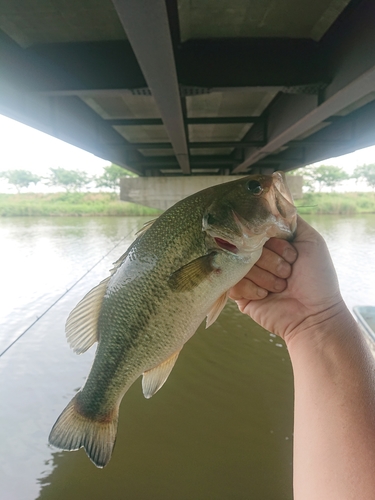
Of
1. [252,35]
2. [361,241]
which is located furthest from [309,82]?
[361,241]

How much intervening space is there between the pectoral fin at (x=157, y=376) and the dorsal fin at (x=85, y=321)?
0.36 metres

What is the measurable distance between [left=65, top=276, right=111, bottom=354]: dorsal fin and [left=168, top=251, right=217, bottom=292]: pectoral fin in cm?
42

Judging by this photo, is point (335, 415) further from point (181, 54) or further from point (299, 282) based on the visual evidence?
point (181, 54)

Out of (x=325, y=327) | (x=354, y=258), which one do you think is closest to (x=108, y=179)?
(x=354, y=258)

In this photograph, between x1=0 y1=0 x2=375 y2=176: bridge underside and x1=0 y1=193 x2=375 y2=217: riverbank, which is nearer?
x1=0 y1=0 x2=375 y2=176: bridge underside

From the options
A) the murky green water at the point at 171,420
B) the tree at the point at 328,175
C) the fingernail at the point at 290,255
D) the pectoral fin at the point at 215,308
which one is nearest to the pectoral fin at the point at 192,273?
the pectoral fin at the point at 215,308

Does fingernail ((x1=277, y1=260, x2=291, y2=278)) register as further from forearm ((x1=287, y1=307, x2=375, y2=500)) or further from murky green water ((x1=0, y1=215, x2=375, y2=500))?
murky green water ((x1=0, y1=215, x2=375, y2=500))

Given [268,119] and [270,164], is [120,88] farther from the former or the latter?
[270,164]

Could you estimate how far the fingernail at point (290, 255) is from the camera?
188 centimetres

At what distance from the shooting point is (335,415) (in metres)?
1.36

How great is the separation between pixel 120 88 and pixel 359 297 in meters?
7.73

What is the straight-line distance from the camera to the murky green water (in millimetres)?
3670

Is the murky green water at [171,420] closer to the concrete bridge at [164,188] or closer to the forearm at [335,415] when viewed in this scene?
the forearm at [335,415]

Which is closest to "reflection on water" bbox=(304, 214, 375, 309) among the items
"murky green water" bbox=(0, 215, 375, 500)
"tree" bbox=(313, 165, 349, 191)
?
"murky green water" bbox=(0, 215, 375, 500)
